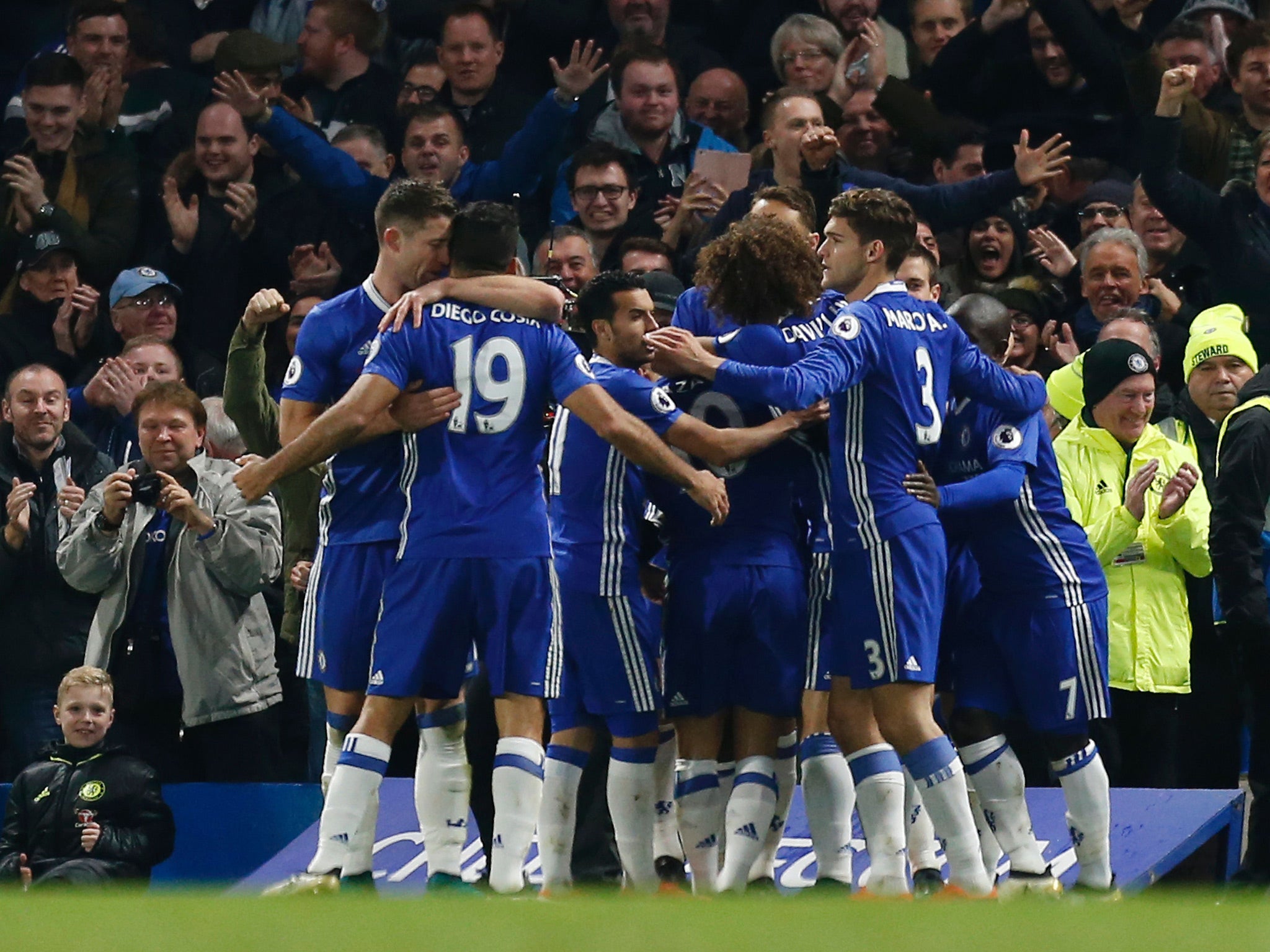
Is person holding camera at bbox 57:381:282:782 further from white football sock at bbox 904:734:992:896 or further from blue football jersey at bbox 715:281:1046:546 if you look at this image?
white football sock at bbox 904:734:992:896

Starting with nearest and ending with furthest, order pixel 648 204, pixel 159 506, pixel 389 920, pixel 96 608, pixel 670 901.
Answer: pixel 389 920 → pixel 670 901 → pixel 159 506 → pixel 96 608 → pixel 648 204

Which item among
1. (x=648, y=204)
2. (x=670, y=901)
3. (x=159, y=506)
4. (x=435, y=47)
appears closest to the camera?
(x=670, y=901)

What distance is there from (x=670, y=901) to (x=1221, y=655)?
5.21m

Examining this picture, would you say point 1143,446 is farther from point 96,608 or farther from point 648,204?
point 96,608

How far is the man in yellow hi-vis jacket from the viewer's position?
9422mm

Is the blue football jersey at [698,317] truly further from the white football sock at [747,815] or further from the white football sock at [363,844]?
the white football sock at [363,844]

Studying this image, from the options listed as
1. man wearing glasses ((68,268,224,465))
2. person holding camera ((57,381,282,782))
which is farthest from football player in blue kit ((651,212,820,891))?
man wearing glasses ((68,268,224,465))

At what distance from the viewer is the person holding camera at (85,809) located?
9.74 meters

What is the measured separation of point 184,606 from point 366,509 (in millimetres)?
2442

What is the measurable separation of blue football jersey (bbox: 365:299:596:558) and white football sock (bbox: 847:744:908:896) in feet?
4.65

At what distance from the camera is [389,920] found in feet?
15.6

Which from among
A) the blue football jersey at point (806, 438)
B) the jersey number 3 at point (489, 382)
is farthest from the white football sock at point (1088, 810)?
the jersey number 3 at point (489, 382)

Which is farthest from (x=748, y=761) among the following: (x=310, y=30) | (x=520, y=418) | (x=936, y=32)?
(x=310, y=30)

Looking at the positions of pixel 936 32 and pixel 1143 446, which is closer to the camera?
pixel 1143 446
